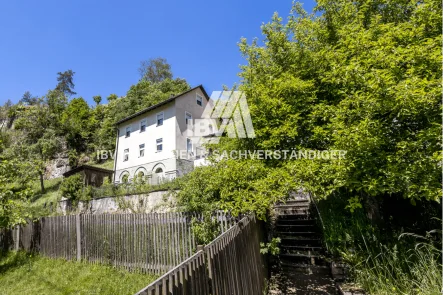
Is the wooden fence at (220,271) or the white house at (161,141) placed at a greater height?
the white house at (161,141)

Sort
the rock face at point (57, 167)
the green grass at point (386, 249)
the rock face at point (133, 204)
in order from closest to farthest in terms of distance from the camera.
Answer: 1. the green grass at point (386, 249)
2. the rock face at point (133, 204)
3. the rock face at point (57, 167)

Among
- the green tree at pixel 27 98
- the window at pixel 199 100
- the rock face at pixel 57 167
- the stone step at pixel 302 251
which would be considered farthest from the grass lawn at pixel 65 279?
the green tree at pixel 27 98

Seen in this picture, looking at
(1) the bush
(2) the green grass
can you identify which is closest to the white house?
(1) the bush

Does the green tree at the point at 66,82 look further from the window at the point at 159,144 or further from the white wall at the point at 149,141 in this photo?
the window at the point at 159,144

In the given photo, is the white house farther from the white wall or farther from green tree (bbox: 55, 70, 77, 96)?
green tree (bbox: 55, 70, 77, 96)

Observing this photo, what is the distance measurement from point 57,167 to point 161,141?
75.0 ft

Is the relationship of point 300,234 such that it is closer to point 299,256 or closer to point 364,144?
point 299,256

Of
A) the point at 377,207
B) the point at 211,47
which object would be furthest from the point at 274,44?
the point at 377,207

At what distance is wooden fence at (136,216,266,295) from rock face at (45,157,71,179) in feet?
121

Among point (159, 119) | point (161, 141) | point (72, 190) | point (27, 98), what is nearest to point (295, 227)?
point (161, 141)

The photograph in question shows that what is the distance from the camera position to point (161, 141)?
21844mm

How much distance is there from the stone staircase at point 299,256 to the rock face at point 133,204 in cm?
625

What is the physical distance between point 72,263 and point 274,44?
11.5 metres

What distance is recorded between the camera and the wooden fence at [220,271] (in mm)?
1967
